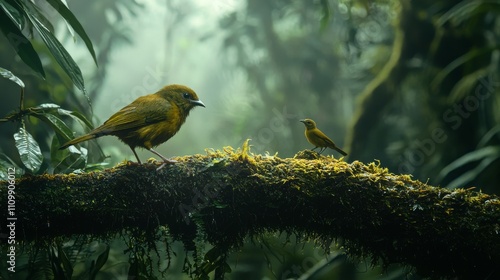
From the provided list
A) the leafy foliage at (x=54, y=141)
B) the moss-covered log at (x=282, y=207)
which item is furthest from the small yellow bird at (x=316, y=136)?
the leafy foliage at (x=54, y=141)

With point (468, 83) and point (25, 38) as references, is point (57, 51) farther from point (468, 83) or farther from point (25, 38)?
point (468, 83)

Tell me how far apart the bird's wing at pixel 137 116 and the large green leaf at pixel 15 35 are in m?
0.51

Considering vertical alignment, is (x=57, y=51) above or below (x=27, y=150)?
above

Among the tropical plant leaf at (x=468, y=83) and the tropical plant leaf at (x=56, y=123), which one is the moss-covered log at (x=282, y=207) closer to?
the tropical plant leaf at (x=56, y=123)

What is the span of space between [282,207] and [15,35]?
1628 millimetres

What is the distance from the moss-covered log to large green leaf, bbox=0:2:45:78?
2.03 feet

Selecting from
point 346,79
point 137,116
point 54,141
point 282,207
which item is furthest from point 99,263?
point 346,79

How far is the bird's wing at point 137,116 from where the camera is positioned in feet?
9.82

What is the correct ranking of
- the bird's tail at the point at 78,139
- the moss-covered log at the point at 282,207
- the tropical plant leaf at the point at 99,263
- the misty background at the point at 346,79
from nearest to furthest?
1. the moss-covered log at the point at 282,207
2. the bird's tail at the point at 78,139
3. the tropical plant leaf at the point at 99,263
4. the misty background at the point at 346,79

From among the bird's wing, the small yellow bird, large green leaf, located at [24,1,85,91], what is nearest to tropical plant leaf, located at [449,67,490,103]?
the small yellow bird

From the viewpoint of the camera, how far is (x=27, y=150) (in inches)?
107

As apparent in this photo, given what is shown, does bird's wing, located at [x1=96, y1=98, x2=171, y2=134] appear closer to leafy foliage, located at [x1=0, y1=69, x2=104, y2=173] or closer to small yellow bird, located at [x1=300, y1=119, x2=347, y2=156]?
leafy foliage, located at [x1=0, y1=69, x2=104, y2=173]

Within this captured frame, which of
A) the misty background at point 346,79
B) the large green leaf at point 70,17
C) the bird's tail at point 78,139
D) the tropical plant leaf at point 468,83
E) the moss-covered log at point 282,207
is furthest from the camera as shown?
the tropical plant leaf at point 468,83

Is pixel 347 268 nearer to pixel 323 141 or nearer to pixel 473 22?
pixel 323 141
